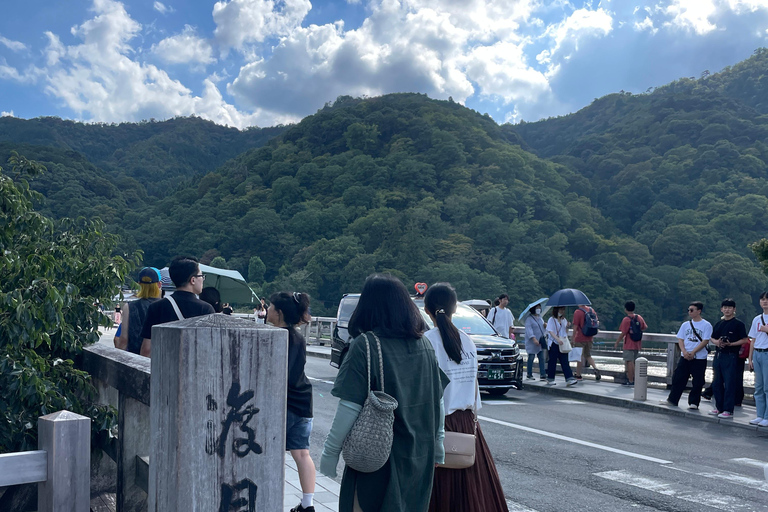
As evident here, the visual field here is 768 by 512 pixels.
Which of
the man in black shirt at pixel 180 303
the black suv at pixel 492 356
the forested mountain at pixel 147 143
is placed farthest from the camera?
the forested mountain at pixel 147 143

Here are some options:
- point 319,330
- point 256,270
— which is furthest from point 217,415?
point 256,270

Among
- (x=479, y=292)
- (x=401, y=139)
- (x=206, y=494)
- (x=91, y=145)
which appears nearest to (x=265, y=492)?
(x=206, y=494)

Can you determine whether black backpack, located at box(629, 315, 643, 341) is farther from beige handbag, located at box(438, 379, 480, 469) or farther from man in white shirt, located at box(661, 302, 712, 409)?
beige handbag, located at box(438, 379, 480, 469)

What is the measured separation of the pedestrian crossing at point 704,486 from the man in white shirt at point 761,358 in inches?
97.5

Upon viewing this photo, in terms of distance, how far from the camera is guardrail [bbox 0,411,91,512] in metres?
2.40

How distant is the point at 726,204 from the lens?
7025cm

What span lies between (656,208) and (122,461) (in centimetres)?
8170

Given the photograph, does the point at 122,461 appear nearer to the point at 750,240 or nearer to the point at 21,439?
the point at 21,439

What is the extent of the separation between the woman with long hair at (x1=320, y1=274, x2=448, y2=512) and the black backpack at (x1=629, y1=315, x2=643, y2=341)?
11.9 meters

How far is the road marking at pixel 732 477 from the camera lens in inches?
250

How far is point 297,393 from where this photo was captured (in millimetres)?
→ 4617

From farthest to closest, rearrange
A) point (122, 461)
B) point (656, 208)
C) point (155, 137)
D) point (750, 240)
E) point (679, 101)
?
1. point (155, 137)
2. point (679, 101)
3. point (656, 208)
4. point (750, 240)
5. point (122, 461)

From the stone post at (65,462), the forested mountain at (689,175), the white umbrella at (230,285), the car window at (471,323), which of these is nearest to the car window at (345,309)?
the car window at (471,323)

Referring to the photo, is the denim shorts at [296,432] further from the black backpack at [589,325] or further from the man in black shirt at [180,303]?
the black backpack at [589,325]
